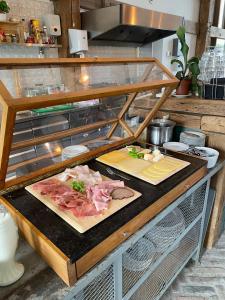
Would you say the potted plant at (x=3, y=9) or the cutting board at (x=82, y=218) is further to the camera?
the potted plant at (x=3, y=9)

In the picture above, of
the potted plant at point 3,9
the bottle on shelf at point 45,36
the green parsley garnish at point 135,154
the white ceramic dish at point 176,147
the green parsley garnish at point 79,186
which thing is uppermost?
the potted plant at point 3,9

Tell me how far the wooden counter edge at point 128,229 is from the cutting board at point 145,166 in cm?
9

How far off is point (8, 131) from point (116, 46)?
3605 mm

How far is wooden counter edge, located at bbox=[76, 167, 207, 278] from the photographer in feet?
2.48

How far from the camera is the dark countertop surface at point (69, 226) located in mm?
769

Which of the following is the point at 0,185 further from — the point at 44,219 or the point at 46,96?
the point at 46,96

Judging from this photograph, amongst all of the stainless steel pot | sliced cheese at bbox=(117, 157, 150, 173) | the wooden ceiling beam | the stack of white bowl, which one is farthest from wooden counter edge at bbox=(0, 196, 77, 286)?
the wooden ceiling beam

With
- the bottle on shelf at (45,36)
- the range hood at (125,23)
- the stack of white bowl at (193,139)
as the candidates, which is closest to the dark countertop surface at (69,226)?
the stack of white bowl at (193,139)

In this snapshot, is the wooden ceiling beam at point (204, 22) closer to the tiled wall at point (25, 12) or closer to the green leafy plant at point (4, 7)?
the tiled wall at point (25, 12)

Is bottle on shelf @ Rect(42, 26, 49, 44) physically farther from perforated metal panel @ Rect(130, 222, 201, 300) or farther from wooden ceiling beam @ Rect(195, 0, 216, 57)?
wooden ceiling beam @ Rect(195, 0, 216, 57)

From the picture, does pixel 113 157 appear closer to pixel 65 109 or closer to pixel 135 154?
pixel 135 154

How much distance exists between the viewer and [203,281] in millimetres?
1723

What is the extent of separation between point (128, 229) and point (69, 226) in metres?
0.24

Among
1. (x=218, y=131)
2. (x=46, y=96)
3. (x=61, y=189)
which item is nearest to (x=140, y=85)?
(x=46, y=96)
